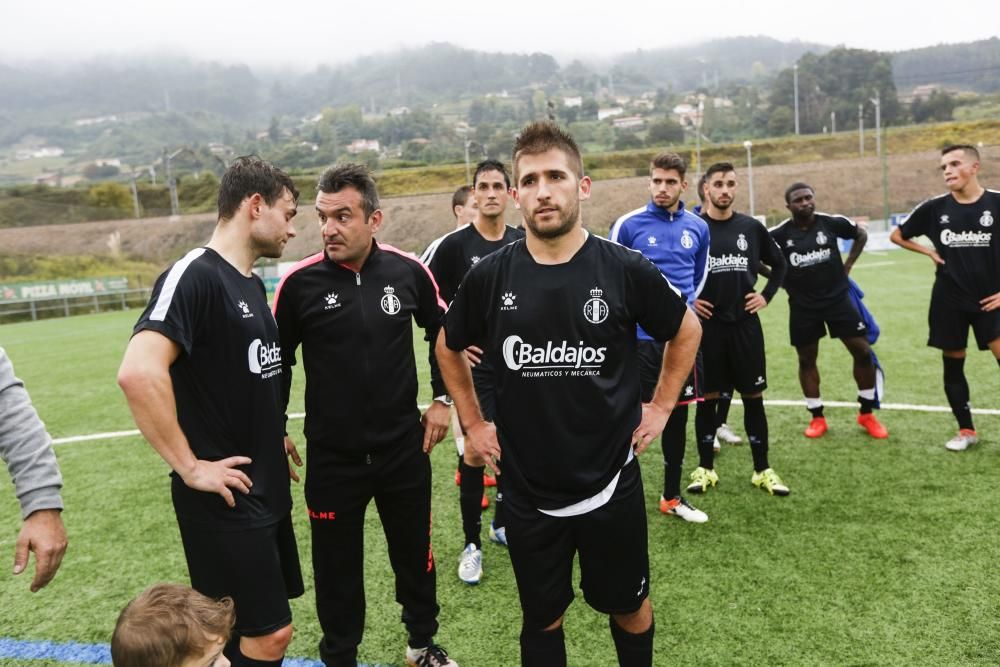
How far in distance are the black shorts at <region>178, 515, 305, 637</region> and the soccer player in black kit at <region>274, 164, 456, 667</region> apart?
671mm

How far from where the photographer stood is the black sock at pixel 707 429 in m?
5.82

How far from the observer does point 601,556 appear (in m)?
2.81

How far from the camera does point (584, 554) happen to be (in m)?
2.83

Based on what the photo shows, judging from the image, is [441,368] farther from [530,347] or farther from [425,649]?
[425,649]

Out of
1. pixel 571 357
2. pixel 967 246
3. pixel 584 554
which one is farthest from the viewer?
pixel 967 246

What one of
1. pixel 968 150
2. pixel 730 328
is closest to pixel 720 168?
pixel 730 328

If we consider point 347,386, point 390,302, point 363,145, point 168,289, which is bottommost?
point 347,386

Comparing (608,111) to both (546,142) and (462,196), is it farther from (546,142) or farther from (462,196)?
(546,142)

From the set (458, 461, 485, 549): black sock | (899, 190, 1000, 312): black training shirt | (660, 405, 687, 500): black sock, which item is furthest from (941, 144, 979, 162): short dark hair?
(458, 461, 485, 549): black sock

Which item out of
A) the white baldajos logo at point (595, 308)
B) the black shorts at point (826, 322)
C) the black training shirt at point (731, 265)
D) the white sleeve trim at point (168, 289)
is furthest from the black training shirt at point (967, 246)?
the white sleeve trim at point (168, 289)

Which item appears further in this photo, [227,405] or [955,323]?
[955,323]

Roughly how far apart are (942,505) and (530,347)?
410 cm

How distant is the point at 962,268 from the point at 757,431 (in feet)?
8.09

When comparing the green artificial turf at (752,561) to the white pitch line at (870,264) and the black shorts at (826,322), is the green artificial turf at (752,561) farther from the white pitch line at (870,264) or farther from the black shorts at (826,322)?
the white pitch line at (870,264)
